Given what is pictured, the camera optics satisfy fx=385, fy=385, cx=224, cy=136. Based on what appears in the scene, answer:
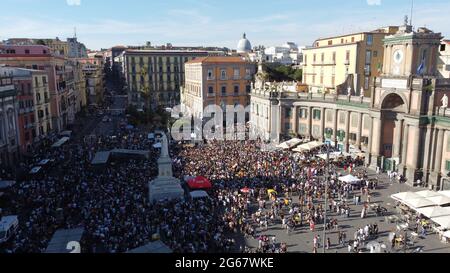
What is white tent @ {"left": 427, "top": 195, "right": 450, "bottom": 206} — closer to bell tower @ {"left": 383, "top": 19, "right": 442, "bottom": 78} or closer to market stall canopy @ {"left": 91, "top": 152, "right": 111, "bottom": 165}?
bell tower @ {"left": 383, "top": 19, "right": 442, "bottom": 78}

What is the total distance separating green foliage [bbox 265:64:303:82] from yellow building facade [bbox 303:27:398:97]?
2512 centimetres

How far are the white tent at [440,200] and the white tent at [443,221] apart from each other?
2.41m

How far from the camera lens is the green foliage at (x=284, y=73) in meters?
88.4

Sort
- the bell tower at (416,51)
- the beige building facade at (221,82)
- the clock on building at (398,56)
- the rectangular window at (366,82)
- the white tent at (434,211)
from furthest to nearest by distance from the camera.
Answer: the beige building facade at (221,82) → the rectangular window at (366,82) → the clock on building at (398,56) → the bell tower at (416,51) → the white tent at (434,211)

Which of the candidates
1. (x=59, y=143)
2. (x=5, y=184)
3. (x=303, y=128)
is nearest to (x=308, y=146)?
(x=303, y=128)

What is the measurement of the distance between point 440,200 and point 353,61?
3221 centimetres

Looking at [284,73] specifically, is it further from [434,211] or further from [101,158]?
[434,211]

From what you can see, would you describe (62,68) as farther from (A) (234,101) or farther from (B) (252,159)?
(B) (252,159)

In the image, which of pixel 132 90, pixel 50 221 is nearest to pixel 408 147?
pixel 50 221

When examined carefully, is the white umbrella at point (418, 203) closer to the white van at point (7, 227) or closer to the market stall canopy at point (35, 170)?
the white van at point (7, 227)

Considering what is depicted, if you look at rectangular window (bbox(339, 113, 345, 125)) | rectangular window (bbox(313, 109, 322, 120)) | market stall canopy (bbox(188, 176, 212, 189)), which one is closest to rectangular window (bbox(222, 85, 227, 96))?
rectangular window (bbox(313, 109, 322, 120))

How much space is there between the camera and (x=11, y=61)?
59.9m

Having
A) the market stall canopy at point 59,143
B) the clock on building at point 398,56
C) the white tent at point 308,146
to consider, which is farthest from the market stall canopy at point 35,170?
the clock on building at point 398,56

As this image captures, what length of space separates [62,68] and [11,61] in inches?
449
